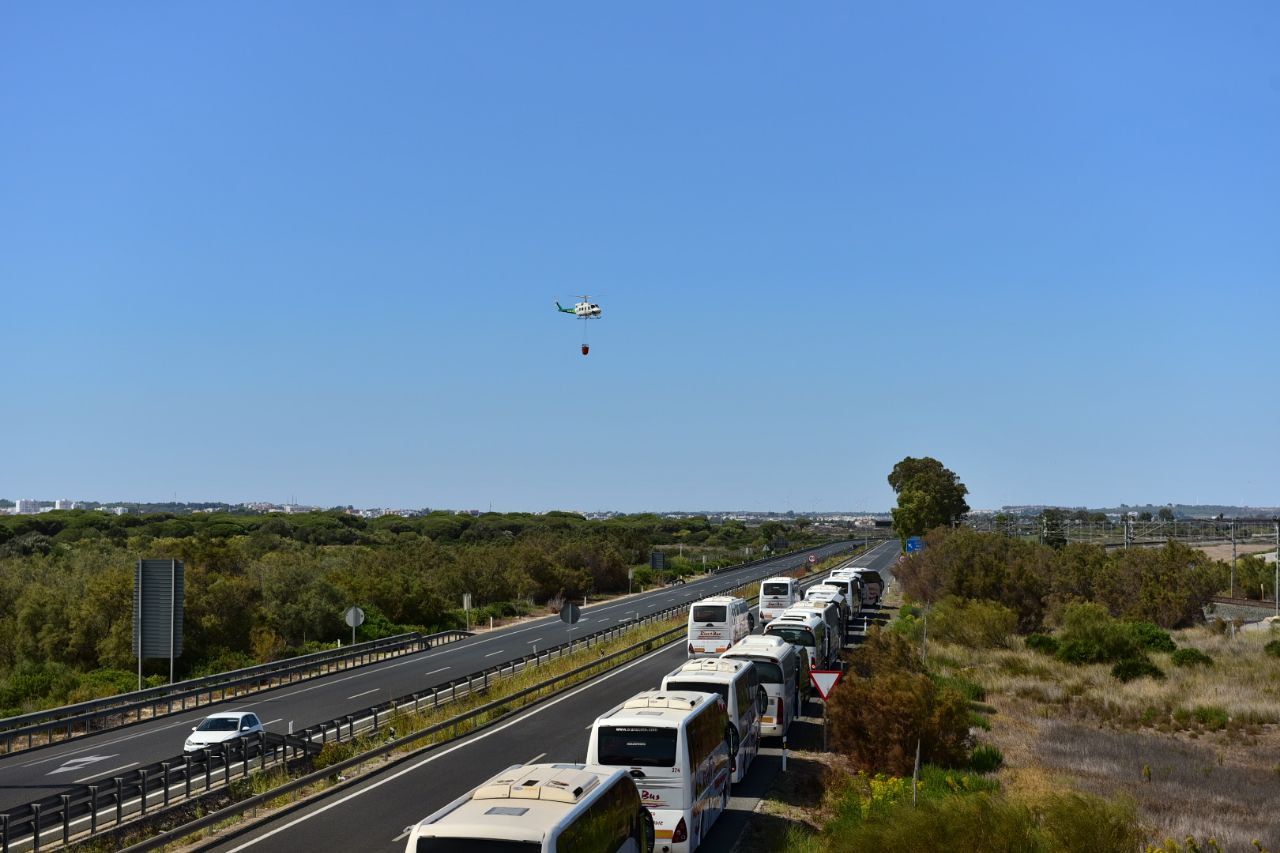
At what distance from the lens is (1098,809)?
1405 centimetres

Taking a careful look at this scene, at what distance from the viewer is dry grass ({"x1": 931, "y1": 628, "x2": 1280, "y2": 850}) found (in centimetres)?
1970

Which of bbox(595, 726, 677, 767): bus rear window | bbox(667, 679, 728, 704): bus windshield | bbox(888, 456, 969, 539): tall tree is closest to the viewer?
bbox(595, 726, 677, 767): bus rear window

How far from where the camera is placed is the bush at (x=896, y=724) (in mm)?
22453

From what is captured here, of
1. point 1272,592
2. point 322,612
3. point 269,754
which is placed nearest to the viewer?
point 269,754

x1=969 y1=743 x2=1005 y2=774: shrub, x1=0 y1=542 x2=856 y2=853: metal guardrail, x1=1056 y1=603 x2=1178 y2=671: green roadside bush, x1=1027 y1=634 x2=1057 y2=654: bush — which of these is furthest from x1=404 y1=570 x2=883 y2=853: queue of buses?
x1=1027 y1=634 x2=1057 y2=654: bush

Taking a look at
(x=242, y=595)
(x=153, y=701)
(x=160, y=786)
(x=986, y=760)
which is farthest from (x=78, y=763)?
(x=242, y=595)

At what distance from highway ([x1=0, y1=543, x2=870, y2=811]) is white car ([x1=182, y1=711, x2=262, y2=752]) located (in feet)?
3.29

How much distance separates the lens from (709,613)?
1566 inches

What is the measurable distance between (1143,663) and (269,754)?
3233 cm

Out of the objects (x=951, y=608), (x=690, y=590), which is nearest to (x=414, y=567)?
(x=690, y=590)

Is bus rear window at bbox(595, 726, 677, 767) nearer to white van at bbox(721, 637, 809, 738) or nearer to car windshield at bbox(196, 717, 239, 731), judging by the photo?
white van at bbox(721, 637, 809, 738)

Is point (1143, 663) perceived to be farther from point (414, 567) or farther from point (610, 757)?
point (414, 567)

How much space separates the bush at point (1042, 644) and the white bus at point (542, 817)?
3831cm

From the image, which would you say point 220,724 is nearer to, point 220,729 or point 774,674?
point 220,729
